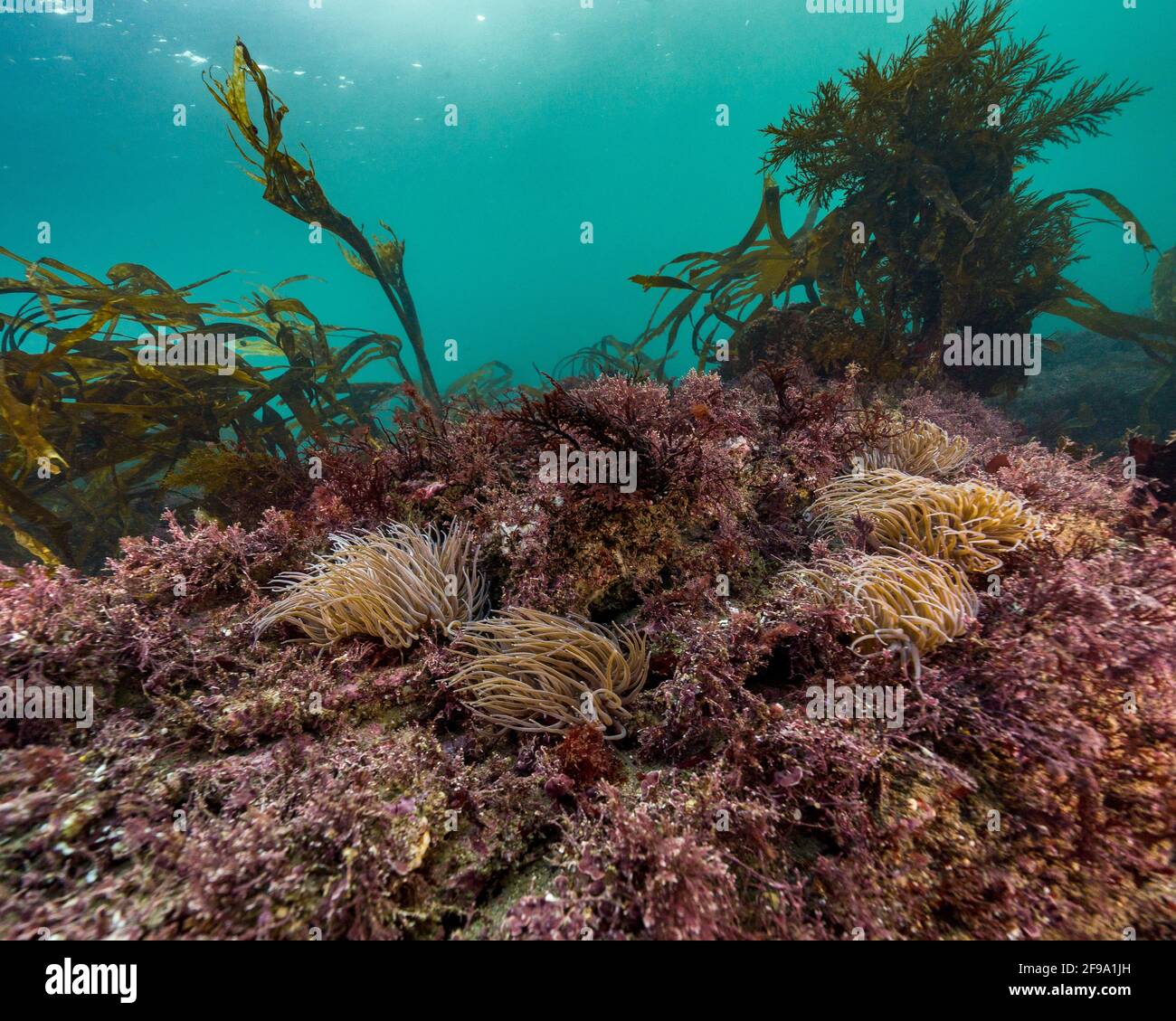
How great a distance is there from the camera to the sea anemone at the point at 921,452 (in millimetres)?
4758

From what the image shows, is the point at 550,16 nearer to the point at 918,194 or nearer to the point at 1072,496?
the point at 918,194

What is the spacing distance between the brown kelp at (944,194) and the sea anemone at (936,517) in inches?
200

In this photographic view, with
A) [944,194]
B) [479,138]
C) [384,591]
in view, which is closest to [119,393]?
[384,591]

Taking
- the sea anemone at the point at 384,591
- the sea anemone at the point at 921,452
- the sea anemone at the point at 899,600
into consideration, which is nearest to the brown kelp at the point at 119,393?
the sea anemone at the point at 384,591

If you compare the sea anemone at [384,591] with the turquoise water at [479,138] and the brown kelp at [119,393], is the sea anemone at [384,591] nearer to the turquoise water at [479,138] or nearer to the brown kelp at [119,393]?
the brown kelp at [119,393]

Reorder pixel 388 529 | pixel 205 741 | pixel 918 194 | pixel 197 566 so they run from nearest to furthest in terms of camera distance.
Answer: pixel 205 741 < pixel 197 566 < pixel 388 529 < pixel 918 194

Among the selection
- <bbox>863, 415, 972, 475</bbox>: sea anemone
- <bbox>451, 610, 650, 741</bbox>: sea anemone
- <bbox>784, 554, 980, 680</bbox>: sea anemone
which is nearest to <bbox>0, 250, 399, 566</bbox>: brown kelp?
<bbox>451, 610, 650, 741</bbox>: sea anemone

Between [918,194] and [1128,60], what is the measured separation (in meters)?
141

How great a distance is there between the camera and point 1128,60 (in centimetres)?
8369

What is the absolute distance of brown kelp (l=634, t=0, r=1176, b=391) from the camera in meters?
7.59

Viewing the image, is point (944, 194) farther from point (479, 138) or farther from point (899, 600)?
point (479, 138)

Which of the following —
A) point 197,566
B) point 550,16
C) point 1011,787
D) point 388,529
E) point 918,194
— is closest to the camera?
point 1011,787

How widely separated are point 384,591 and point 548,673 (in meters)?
1.41
